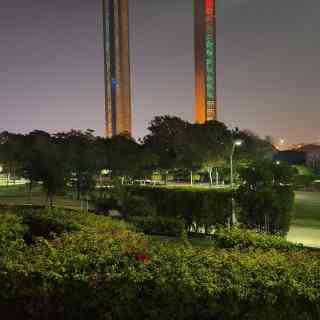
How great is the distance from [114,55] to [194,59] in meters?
38.3

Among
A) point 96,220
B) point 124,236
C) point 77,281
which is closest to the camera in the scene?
point 77,281

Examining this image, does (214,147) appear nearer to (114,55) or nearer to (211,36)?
(211,36)

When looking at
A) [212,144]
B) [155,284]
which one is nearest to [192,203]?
[155,284]

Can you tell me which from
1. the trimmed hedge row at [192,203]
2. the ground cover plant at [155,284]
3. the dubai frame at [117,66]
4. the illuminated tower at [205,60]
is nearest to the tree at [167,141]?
the trimmed hedge row at [192,203]

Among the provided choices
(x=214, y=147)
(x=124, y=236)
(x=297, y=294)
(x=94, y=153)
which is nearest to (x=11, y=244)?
(x=124, y=236)

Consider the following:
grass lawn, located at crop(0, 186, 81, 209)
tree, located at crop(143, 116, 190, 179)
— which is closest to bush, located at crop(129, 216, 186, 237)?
grass lawn, located at crop(0, 186, 81, 209)

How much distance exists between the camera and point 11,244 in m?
Result: 6.91

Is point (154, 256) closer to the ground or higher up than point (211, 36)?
closer to the ground

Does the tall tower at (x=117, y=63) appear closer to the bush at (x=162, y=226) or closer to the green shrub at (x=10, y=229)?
the bush at (x=162, y=226)

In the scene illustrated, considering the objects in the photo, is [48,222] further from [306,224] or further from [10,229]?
[306,224]

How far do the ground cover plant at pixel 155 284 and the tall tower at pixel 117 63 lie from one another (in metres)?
175

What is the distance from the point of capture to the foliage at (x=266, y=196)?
16453mm

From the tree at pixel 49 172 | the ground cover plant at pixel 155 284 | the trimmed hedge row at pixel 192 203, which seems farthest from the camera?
the tree at pixel 49 172

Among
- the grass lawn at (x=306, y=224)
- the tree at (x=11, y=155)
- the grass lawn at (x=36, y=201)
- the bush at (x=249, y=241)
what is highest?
the tree at (x=11, y=155)
